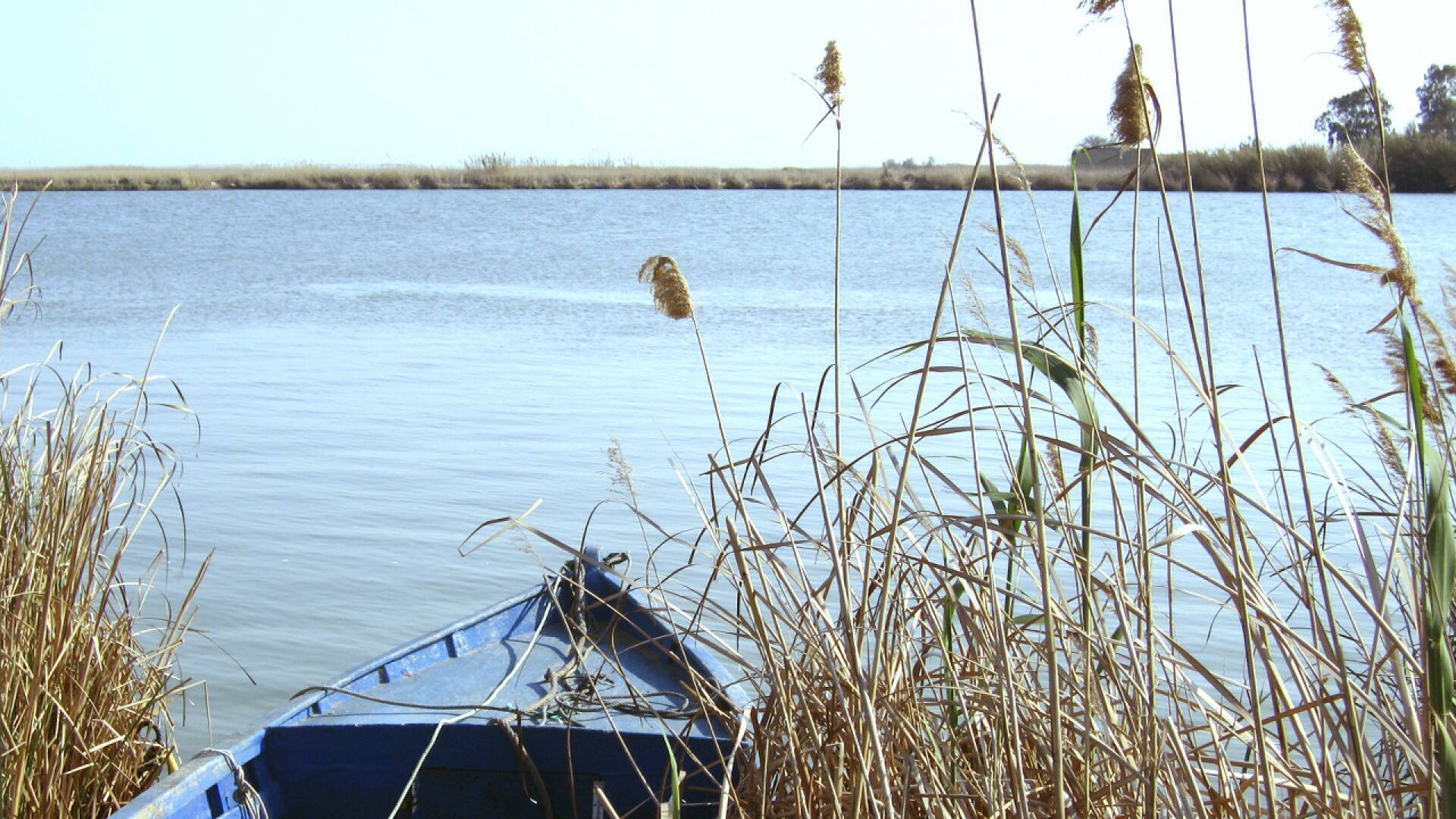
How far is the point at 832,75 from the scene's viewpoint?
1.90m

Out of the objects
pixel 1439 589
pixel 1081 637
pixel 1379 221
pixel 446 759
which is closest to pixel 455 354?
pixel 446 759

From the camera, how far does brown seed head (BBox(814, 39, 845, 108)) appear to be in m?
1.89

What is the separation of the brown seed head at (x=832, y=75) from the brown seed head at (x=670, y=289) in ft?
1.18

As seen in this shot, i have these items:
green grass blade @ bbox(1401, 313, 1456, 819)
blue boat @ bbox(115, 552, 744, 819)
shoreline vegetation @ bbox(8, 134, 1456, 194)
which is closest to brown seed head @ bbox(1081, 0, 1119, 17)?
green grass blade @ bbox(1401, 313, 1456, 819)

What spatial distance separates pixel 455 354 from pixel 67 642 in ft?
30.1

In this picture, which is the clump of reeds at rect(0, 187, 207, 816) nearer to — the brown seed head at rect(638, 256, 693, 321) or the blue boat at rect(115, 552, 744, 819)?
the blue boat at rect(115, 552, 744, 819)

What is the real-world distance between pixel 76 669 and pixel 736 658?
1733 millimetres

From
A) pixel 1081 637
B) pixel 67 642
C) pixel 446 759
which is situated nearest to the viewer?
pixel 1081 637

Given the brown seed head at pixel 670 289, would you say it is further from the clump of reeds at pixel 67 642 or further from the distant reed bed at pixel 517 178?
the distant reed bed at pixel 517 178

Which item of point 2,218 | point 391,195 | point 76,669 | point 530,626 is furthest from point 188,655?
point 391,195

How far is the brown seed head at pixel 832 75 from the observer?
189cm

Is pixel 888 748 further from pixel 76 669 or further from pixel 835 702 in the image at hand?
pixel 76 669

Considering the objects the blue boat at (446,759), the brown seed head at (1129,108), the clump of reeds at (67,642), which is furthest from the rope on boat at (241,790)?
the brown seed head at (1129,108)

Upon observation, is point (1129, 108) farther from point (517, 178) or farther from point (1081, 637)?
point (517, 178)
